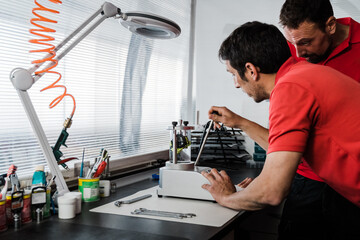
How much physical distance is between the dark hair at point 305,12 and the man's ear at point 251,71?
0.44 metres

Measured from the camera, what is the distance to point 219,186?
1437mm

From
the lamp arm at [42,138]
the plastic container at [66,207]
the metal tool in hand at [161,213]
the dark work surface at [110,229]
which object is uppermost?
the lamp arm at [42,138]

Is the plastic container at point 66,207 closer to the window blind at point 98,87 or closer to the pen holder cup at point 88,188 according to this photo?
the pen holder cup at point 88,188

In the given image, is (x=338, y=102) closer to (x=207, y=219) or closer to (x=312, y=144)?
(x=312, y=144)

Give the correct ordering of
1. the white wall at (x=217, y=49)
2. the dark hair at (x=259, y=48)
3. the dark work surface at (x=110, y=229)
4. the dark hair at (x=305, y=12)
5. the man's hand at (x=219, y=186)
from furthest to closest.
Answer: the white wall at (x=217, y=49) → the dark hair at (x=305, y=12) → the man's hand at (x=219, y=186) → the dark hair at (x=259, y=48) → the dark work surface at (x=110, y=229)

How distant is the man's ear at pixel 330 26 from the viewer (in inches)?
61.9

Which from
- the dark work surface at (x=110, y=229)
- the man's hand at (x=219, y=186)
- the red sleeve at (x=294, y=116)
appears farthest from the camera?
the man's hand at (x=219, y=186)

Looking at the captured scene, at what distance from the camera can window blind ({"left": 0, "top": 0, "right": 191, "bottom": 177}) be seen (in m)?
1.55

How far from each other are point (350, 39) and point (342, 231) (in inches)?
35.5

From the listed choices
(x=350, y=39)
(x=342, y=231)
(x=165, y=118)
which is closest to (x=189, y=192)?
(x=342, y=231)

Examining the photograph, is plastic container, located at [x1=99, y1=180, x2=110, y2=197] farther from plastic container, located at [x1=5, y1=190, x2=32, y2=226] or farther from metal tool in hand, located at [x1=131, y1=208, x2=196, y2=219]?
plastic container, located at [x1=5, y1=190, x2=32, y2=226]

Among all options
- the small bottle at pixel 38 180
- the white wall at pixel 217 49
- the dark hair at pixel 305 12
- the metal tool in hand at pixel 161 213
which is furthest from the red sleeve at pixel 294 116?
the white wall at pixel 217 49

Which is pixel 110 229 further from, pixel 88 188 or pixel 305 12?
pixel 305 12

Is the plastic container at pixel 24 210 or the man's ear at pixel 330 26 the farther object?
the man's ear at pixel 330 26
